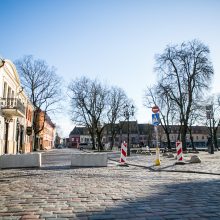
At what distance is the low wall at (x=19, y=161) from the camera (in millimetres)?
15387

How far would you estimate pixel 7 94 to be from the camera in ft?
88.3

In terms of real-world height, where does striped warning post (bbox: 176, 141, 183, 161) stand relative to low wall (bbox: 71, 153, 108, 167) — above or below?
above

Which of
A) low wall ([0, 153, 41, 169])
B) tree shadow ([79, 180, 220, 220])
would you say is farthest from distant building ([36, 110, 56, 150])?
tree shadow ([79, 180, 220, 220])

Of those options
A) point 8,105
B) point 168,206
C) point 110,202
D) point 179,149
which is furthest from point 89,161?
point 8,105

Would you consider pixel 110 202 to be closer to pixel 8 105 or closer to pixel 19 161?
pixel 19 161

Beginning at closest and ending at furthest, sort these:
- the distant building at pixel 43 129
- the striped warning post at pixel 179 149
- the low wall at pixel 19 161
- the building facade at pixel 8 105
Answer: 1. the low wall at pixel 19 161
2. the striped warning post at pixel 179 149
3. the building facade at pixel 8 105
4. the distant building at pixel 43 129

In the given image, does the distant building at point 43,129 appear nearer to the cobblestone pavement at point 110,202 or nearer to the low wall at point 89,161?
the low wall at point 89,161

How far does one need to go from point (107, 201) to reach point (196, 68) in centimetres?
3470

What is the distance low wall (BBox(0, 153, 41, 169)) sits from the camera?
15387 mm

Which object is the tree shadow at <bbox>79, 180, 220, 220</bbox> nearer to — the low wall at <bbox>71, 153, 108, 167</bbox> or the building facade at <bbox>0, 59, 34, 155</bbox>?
the low wall at <bbox>71, 153, 108, 167</bbox>

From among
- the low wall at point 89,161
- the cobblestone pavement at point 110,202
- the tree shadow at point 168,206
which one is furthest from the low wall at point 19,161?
the tree shadow at point 168,206

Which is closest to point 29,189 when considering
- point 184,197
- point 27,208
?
point 27,208

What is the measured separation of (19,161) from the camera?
51.3ft

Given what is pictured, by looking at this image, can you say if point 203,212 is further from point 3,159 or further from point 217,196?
point 3,159
